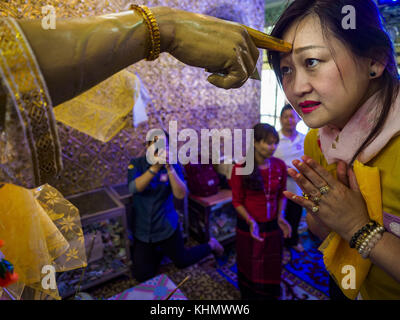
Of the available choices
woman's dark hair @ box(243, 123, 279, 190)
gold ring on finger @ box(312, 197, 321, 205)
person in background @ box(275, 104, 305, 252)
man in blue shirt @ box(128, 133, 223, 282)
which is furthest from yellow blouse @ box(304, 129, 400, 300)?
person in background @ box(275, 104, 305, 252)

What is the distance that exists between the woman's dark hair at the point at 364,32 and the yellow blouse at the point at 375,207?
0.06m

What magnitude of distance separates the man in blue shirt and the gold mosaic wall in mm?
500

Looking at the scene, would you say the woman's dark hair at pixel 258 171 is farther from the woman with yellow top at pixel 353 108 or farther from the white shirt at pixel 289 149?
the woman with yellow top at pixel 353 108

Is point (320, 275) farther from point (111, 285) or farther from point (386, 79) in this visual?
point (386, 79)

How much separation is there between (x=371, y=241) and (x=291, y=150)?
234 cm

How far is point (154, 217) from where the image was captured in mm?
2244

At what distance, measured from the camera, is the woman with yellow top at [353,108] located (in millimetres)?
630

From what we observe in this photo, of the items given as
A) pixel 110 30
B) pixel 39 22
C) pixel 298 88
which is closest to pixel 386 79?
pixel 298 88

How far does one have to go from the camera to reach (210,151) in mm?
3135

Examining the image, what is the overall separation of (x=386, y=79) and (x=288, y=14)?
1.09ft

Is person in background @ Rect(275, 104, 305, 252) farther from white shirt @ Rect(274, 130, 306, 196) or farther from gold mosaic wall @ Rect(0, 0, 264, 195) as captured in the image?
gold mosaic wall @ Rect(0, 0, 264, 195)

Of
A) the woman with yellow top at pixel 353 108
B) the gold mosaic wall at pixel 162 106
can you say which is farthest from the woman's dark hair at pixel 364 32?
the gold mosaic wall at pixel 162 106

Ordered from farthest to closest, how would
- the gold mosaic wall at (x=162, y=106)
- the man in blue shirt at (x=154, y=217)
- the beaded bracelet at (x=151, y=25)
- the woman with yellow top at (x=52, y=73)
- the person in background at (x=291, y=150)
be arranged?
the person in background at (x=291, y=150) → the gold mosaic wall at (x=162, y=106) → the man in blue shirt at (x=154, y=217) → the beaded bracelet at (x=151, y=25) → the woman with yellow top at (x=52, y=73)

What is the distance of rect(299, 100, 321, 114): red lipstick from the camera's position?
2.21ft
